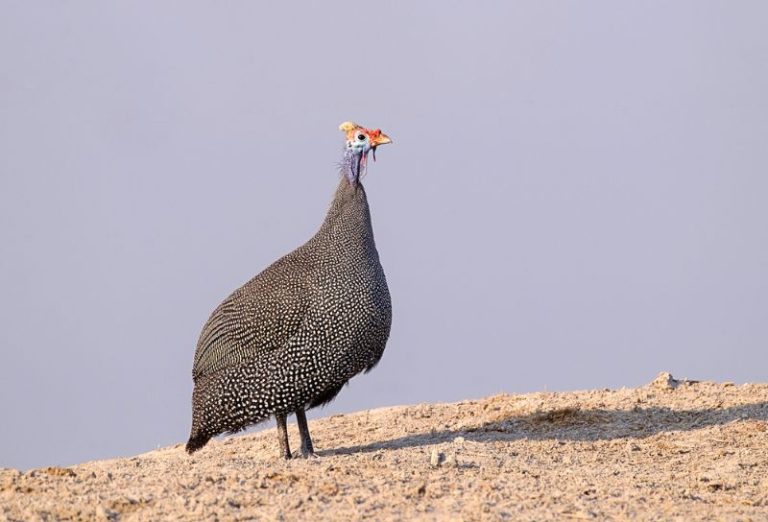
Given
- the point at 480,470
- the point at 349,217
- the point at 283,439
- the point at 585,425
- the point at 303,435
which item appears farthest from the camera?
the point at 585,425

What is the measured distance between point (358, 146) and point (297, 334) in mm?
1931

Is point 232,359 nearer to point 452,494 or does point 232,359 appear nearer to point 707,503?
point 452,494

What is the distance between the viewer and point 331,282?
955cm

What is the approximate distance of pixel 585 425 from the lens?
11383 millimetres

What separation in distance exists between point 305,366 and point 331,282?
0.74m

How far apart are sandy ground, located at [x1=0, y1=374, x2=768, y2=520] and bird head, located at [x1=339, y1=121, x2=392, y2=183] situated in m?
2.50

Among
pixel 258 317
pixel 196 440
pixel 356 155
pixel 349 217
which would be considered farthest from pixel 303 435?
pixel 356 155

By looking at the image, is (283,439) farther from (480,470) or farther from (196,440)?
(480,470)

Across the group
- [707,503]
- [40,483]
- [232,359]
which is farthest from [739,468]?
[40,483]

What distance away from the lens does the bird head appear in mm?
10258

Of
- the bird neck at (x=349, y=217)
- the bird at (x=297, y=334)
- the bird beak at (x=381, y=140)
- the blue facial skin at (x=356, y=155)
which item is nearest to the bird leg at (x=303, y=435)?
the bird at (x=297, y=334)

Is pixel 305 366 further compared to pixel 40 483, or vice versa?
pixel 305 366

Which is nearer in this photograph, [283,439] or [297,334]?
[297,334]

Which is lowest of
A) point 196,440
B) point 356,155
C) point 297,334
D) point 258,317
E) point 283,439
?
point 283,439
